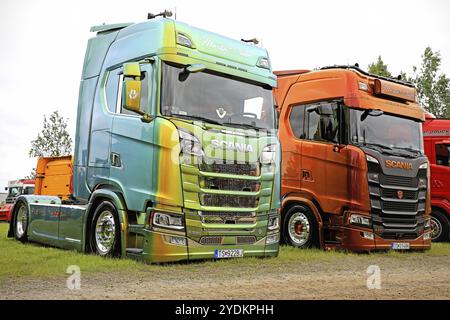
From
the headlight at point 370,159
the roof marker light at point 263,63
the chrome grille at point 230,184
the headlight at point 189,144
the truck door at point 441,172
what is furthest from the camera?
the truck door at point 441,172

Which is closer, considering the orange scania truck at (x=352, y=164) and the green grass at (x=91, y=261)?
the green grass at (x=91, y=261)

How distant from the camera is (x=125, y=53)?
9.25 metres

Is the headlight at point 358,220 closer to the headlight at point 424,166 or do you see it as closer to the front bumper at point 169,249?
the headlight at point 424,166

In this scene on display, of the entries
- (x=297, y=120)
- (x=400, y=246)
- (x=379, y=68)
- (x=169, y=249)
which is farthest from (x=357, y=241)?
(x=379, y=68)

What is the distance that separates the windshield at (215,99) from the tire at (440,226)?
23.7ft

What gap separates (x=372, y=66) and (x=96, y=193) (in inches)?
1195

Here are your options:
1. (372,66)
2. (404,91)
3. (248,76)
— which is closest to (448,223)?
(404,91)

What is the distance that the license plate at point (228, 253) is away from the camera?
28.0 feet

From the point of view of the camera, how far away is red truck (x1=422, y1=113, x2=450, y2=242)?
14.6 meters

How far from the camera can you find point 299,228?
12.0 metres

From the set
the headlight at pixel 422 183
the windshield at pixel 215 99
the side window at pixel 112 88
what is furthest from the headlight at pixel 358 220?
the side window at pixel 112 88

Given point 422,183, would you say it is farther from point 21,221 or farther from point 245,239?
point 21,221
